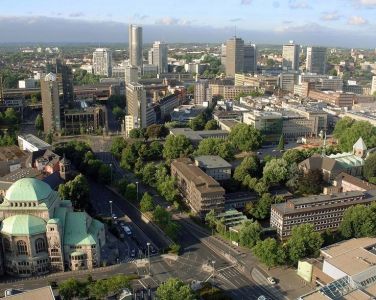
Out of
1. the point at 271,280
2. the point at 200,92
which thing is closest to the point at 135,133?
the point at 200,92

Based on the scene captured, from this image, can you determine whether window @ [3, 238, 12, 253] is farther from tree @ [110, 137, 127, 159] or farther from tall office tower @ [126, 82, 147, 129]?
tall office tower @ [126, 82, 147, 129]

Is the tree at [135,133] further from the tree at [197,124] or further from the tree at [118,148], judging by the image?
the tree at [197,124]

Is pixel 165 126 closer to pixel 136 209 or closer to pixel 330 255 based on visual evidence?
pixel 136 209

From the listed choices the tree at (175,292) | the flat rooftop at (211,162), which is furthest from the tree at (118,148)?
the tree at (175,292)

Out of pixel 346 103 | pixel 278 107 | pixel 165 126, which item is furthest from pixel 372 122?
pixel 165 126

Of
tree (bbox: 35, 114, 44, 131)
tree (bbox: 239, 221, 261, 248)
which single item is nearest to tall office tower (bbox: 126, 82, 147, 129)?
tree (bbox: 35, 114, 44, 131)
